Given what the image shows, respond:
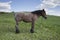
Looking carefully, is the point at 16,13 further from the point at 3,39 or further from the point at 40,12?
the point at 3,39

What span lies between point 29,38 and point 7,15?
30.6 feet

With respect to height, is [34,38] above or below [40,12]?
below

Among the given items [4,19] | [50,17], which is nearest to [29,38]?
[4,19]

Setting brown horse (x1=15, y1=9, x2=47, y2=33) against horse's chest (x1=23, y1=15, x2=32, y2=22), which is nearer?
brown horse (x1=15, y1=9, x2=47, y2=33)

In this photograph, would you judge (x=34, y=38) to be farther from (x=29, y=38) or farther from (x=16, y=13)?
(x=16, y=13)

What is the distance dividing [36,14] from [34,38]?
2.79 meters

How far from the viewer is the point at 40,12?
13828 mm

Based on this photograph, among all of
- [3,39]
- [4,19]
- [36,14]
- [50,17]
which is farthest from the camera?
[50,17]

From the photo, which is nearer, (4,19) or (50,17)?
(4,19)

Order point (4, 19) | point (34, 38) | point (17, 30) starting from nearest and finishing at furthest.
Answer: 1. point (34, 38)
2. point (17, 30)
3. point (4, 19)

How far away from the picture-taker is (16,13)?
13.1 metres

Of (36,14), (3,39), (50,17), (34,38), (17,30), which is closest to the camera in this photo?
(3,39)

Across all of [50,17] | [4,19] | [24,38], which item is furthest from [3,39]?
[50,17]

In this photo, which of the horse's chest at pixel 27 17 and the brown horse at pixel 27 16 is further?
the horse's chest at pixel 27 17
